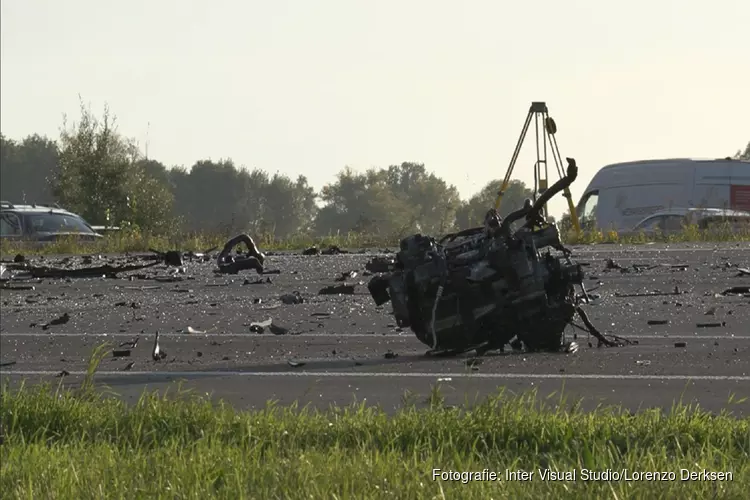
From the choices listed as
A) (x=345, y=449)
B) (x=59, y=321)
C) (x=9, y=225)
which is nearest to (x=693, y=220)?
(x=9, y=225)

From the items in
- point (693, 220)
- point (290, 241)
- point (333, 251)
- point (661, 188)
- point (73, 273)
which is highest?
point (661, 188)

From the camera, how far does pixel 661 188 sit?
40.5 metres

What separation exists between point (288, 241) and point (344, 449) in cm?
2455

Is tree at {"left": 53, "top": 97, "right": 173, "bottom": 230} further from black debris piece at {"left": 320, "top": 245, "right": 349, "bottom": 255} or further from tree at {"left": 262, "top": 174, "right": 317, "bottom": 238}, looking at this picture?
tree at {"left": 262, "top": 174, "right": 317, "bottom": 238}

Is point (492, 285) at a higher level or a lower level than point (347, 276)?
higher

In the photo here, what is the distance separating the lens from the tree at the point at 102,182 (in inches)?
2008

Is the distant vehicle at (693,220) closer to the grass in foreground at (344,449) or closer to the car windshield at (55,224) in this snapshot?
the car windshield at (55,224)

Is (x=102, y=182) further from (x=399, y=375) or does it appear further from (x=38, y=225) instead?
(x=399, y=375)

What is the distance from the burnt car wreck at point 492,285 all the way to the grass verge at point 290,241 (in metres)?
17.4

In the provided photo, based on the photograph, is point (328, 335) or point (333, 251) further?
point (333, 251)

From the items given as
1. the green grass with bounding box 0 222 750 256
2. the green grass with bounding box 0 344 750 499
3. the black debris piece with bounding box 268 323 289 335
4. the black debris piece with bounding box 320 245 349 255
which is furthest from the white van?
the green grass with bounding box 0 344 750 499

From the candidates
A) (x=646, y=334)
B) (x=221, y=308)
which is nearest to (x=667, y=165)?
(x=221, y=308)

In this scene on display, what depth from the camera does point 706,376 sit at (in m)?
9.15

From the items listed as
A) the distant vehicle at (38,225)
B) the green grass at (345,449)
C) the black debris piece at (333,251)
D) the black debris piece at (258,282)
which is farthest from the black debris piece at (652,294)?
the distant vehicle at (38,225)
